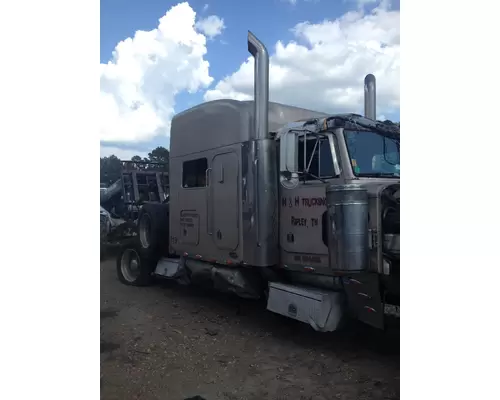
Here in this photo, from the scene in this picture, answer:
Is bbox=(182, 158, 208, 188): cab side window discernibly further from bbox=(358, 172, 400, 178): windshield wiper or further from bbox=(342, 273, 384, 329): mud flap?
bbox=(342, 273, 384, 329): mud flap

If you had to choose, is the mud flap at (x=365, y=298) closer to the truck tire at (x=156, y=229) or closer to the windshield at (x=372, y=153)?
the windshield at (x=372, y=153)

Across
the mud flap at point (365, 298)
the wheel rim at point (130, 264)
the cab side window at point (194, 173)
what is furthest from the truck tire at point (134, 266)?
the mud flap at point (365, 298)

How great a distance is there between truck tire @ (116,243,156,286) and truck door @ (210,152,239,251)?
2132 millimetres

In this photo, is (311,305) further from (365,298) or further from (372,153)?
(372,153)

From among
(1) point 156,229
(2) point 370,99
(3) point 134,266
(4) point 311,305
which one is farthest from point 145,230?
(2) point 370,99

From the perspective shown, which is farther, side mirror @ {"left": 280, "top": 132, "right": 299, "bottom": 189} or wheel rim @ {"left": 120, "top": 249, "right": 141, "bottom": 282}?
wheel rim @ {"left": 120, "top": 249, "right": 141, "bottom": 282}

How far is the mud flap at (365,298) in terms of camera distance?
3.89 meters

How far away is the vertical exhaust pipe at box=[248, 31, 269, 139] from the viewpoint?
4.39 m

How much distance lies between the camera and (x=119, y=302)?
237 inches

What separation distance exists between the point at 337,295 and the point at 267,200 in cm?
126

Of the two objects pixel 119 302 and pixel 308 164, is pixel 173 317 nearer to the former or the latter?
pixel 119 302

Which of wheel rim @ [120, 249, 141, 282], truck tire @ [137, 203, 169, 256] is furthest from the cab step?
wheel rim @ [120, 249, 141, 282]

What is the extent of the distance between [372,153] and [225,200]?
187 centimetres

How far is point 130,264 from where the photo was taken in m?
7.69
